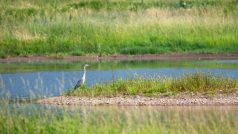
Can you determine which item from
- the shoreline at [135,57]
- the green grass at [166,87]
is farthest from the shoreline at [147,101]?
the shoreline at [135,57]

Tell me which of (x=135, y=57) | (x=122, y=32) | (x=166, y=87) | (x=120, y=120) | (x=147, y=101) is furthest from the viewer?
(x=122, y=32)

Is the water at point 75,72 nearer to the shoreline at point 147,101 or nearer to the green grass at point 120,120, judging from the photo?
the shoreline at point 147,101

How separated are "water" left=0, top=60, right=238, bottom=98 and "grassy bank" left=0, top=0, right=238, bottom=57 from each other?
5.99ft

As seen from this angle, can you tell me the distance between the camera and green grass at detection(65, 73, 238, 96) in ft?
72.8

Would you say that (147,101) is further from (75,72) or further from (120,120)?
(75,72)

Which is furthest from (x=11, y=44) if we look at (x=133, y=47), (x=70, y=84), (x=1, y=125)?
(x=1, y=125)

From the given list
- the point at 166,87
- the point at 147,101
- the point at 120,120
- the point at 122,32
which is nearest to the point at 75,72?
the point at 122,32

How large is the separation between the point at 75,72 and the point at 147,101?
7329 mm

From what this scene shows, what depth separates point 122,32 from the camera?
34.7 m

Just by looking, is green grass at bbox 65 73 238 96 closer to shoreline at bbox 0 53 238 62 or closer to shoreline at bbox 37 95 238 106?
shoreline at bbox 37 95 238 106

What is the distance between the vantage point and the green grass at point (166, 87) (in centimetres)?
2219

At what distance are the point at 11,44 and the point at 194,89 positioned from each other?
13560 millimetres

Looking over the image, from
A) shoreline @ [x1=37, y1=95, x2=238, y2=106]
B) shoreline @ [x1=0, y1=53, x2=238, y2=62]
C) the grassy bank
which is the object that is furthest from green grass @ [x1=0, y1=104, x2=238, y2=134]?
the grassy bank

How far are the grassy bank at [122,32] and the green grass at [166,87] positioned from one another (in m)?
10.8
